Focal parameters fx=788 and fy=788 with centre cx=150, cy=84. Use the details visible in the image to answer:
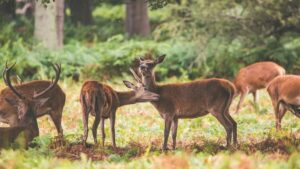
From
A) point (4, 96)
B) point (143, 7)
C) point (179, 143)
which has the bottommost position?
point (179, 143)

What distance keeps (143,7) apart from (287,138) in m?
17.9

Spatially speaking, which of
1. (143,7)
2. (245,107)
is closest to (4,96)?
(245,107)

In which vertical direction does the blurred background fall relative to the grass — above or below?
above

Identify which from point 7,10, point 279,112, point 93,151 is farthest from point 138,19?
point 93,151

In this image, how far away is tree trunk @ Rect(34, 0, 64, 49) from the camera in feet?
71.3

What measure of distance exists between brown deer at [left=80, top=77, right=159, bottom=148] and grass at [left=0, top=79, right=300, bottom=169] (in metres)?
0.38

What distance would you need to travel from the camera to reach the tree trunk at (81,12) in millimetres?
33344

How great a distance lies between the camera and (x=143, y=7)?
28.7 meters

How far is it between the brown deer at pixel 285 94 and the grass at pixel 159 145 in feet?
1.12

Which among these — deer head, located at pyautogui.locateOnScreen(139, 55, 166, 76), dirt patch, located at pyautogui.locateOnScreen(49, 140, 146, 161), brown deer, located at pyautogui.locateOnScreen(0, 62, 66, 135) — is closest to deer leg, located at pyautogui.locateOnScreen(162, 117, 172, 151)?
dirt patch, located at pyautogui.locateOnScreen(49, 140, 146, 161)

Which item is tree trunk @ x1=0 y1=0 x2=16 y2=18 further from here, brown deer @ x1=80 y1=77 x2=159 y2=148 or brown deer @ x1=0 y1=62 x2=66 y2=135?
brown deer @ x1=80 y1=77 x2=159 y2=148

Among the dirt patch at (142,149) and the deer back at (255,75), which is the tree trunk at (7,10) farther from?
the dirt patch at (142,149)

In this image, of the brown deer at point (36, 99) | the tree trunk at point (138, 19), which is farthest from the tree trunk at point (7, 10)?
the brown deer at point (36, 99)

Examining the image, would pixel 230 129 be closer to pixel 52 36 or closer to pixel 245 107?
pixel 245 107
